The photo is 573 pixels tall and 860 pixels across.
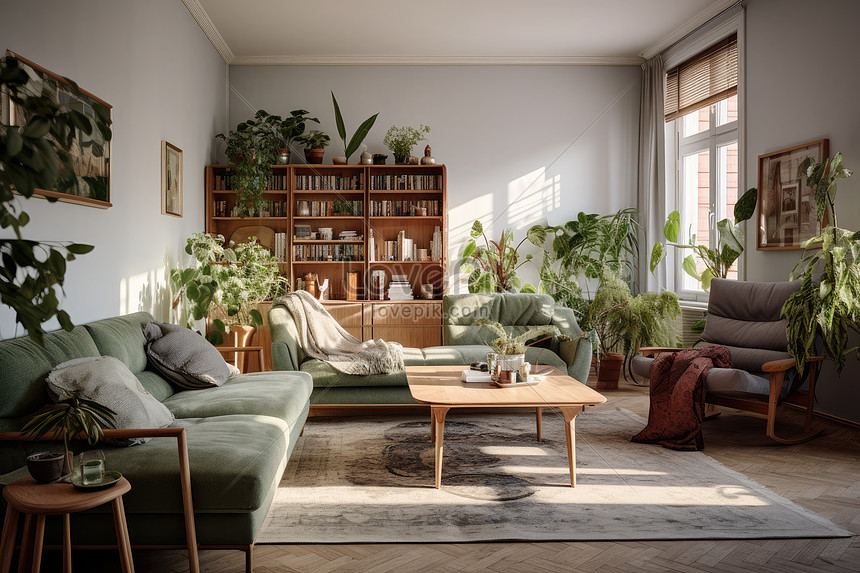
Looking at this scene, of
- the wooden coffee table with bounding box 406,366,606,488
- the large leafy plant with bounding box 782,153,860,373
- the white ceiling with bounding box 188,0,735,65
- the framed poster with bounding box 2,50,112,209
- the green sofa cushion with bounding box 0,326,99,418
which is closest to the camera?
the green sofa cushion with bounding box 0,326,99,418

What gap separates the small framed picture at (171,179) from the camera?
486cm

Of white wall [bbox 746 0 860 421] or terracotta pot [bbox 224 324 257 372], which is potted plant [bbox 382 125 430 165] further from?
white wall [bbox 746 0 860 421]

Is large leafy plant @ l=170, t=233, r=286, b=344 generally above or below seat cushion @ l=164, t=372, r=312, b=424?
above

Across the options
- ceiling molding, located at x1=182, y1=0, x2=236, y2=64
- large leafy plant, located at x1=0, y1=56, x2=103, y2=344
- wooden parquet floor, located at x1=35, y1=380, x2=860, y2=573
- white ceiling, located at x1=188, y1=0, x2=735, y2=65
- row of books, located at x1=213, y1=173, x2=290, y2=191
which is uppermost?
white ceiling, located at x1=188, y1=0, x2=735, y2=65

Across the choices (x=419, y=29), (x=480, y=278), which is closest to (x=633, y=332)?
(x=480, y=278)

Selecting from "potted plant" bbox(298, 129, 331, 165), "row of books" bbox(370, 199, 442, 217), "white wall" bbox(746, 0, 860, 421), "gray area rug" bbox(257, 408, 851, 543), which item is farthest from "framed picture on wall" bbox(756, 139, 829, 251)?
"potted plant" bbox(298, 129, 331, 165)

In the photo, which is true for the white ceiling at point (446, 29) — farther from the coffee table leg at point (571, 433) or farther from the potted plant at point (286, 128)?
the coffee table leg at point (571, 433)

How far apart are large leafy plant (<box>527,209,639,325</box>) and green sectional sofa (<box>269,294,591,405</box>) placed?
138 cm

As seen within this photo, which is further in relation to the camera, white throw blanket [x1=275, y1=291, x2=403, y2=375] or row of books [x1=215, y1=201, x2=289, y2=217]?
row of books [x1=215, y1=201, x2=289, y2=217]

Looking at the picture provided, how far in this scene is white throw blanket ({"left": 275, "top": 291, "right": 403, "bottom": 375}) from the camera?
15.0 ft

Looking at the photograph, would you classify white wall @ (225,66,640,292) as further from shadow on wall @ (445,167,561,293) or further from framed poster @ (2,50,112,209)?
framed poster @ (2,50,112,209)

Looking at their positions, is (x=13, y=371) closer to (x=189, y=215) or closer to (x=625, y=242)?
(x=189, y=215)

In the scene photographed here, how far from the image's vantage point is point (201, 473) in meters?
2.24

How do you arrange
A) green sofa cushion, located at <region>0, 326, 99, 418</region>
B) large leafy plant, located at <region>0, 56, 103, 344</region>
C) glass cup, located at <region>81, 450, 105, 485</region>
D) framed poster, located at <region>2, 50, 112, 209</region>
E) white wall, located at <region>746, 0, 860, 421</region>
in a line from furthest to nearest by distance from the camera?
1. white wall, located at <region>746, 0, 860, 421</region>
2. framed poster, located at <region>2, 50, 112, 209</region>
3. green sofa cushion, located at <region>0, 326, 99, 418</region>
4. glass cup, located at <region>81, 450, 105, 485</region>
5. large leafy plant, located at <region>0, 56, 103, 344</region>
